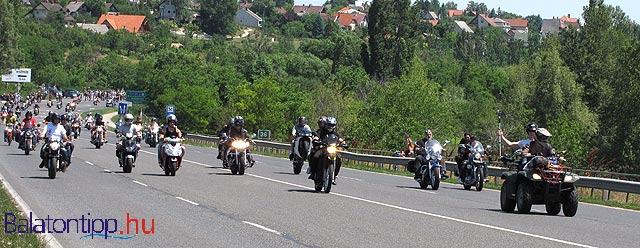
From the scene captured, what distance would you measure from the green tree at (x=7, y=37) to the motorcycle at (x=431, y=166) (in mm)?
112629

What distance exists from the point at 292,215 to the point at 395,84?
3497 inches

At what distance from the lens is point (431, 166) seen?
2939 centimetres

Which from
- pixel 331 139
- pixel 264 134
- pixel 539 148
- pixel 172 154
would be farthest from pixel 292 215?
pixel 264 134

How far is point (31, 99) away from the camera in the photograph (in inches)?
5576

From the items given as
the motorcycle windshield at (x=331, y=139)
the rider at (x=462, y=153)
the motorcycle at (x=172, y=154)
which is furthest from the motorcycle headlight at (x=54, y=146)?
the rider at (x=462, y=153)

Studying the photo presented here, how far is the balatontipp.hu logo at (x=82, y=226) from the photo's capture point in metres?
15.6

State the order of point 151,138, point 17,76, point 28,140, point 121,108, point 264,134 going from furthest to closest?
point 17,76, point 121,108, point 264,134, point 151,138, point 28,140

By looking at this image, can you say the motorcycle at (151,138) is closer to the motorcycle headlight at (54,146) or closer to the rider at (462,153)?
the rider at (462,153)

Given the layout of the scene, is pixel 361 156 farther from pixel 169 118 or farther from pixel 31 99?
pixel 31 99

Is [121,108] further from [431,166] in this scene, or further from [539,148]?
[539,148]

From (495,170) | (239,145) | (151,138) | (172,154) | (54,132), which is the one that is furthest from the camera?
(151,138)

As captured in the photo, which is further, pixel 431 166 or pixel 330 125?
pixel 431 166

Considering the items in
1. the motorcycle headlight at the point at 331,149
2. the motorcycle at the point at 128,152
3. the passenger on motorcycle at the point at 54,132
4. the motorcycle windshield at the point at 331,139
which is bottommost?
the motorcycle at the point at 128,152

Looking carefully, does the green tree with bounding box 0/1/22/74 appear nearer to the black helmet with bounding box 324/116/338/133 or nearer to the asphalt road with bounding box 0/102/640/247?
the asphalt road with bounding box 0/102/640/247
